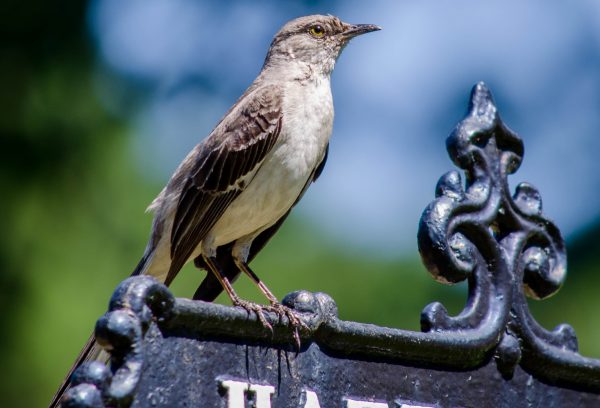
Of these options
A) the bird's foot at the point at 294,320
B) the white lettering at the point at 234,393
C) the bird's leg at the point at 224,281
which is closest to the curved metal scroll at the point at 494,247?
the bird's foot at the point at 294,320

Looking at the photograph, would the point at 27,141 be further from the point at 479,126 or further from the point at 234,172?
the point at 479,126

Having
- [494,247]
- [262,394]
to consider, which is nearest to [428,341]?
[494,247]

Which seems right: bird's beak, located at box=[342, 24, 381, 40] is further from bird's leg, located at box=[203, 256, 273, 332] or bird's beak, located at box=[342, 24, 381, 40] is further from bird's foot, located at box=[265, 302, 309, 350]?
bird's foot, located at box=[265, 302, 309, 350]

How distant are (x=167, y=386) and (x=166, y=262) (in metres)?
2.90

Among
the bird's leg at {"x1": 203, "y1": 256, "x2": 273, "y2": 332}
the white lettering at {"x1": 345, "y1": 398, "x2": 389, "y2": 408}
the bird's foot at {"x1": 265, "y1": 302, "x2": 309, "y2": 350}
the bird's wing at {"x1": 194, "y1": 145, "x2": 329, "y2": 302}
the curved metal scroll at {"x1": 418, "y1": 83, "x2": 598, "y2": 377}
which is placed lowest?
the white lettering at {"x1": 345, "y1": 398, "x2": 389, "y2": 408}

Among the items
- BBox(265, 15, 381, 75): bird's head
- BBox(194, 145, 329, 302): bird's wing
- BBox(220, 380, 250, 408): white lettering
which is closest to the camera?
BBox(220, 380, 250, 408): white lettering

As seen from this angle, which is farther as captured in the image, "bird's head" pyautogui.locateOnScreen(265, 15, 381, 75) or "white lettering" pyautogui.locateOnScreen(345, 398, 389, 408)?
"bird's head" pyautogui.locateOnScreen(265, 15, 381, 75)

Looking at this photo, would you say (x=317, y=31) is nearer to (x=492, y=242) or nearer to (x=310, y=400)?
(x=492, y=242)

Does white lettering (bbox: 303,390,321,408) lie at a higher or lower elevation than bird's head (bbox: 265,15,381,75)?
lower

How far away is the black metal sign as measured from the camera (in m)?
2.05

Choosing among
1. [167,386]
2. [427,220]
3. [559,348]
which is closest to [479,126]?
[427,220]

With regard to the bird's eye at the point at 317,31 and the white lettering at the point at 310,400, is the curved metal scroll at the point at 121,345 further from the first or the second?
the bird's eye at the point at 317,31

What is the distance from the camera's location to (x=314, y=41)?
564 centimetres

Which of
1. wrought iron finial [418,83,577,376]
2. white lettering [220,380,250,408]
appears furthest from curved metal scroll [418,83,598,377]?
white lettering [220,380,250,408]
